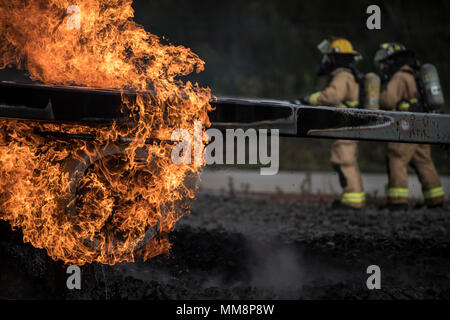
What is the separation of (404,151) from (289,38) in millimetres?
8571

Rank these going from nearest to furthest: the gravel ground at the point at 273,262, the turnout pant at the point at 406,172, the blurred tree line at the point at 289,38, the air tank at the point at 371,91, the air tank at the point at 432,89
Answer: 1. the gravel ground at the point at 273,262
2. the air tank at the point at 432,89
3. the turnout pant at the point at 406,172
4. the air tank at the point at 371,91
5. the blurred tree line at the point at 289,38

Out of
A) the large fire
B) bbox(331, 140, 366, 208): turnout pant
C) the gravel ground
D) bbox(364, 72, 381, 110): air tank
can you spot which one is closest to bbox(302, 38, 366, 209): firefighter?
bbox(331, 140, 366, 208): turnout pant

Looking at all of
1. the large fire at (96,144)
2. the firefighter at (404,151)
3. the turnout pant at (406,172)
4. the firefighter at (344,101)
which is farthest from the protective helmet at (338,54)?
the large fire at (96,144)

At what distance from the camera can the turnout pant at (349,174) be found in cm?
646

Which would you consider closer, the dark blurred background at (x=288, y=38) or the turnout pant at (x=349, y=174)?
the turnout pant at (x=349, y=174)

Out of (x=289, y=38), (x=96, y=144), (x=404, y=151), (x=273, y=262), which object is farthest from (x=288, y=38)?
(x=96, y=144)

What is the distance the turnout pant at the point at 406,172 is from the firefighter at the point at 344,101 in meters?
0.45

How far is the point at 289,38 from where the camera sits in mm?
14406

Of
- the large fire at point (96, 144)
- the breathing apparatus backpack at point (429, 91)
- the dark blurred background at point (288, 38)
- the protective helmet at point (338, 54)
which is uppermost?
the dark blurred background at point (288, 38)

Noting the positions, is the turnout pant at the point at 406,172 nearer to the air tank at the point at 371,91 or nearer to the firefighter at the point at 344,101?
the firefighter at the point at 344,101

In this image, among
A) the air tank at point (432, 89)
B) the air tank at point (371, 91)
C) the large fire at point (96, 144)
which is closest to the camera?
the large fire at point (96, 144)
